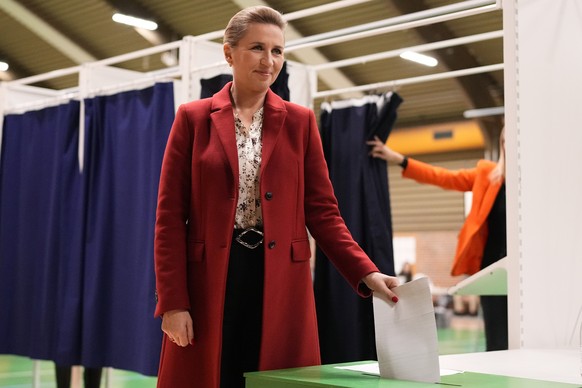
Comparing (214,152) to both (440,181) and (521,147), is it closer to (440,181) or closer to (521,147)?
(521,147)

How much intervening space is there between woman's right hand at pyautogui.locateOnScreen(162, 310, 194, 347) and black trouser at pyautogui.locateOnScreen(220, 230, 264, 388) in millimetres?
85

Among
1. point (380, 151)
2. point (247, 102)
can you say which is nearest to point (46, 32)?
point (380, 151)

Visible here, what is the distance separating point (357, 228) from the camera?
409cm

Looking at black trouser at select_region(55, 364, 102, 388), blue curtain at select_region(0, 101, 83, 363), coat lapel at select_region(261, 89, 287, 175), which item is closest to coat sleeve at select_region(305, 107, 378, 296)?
coat lapel at select_region(261, 89, 287, 175)

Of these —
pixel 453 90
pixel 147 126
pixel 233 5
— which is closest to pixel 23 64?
pixel 233 5

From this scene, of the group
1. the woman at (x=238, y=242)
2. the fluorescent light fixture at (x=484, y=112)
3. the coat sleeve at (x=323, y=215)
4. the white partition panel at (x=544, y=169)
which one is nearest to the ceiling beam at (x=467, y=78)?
the fluorescent light fixture at (x=484, y=112)

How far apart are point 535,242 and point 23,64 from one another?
40.9ft

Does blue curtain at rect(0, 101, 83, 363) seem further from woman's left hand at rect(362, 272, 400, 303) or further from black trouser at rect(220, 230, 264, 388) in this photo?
woman's left hand at rect(362, 272, 400, 303)

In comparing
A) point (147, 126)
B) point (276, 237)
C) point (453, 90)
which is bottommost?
point (276, 237)

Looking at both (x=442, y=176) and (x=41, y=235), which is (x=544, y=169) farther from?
(x=41, y=235)

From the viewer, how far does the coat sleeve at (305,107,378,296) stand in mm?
1994

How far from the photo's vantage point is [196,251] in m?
1.92

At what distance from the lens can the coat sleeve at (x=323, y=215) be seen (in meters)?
1.99

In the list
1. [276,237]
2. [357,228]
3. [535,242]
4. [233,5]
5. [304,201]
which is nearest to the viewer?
[276,237]
